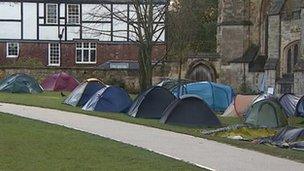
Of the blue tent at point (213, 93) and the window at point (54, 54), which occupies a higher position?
the window at point (54, 54)

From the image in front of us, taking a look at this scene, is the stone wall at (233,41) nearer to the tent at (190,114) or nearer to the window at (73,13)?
the window at (73,13)

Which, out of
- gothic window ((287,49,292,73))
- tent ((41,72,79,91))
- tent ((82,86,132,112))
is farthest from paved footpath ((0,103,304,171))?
tent ((41,72,79,91))

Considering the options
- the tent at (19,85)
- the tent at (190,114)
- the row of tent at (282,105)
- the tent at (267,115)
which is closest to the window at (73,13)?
the tent at (19,85)

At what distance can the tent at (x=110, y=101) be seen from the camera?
88.3ft

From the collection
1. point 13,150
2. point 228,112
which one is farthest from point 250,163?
point 228,112

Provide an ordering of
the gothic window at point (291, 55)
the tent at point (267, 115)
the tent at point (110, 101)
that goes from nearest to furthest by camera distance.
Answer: the tent at point (267, 115)
the tent at point (110, 101)
the gothic window at point (291, 55)

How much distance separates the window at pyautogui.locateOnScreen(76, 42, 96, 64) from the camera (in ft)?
175

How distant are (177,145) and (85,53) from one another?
38642 mm

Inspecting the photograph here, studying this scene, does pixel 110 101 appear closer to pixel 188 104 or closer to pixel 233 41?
pixel 188 104

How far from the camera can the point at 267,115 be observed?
21.3m

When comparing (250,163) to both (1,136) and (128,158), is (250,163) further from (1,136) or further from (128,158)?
(1,136)

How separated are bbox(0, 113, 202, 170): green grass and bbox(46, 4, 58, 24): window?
36.1m

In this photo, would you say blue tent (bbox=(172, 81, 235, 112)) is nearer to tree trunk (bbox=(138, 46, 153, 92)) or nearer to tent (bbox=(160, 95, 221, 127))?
tree trunk (bbox=(138, 46, 153, 92))

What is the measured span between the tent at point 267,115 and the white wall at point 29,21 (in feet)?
110
